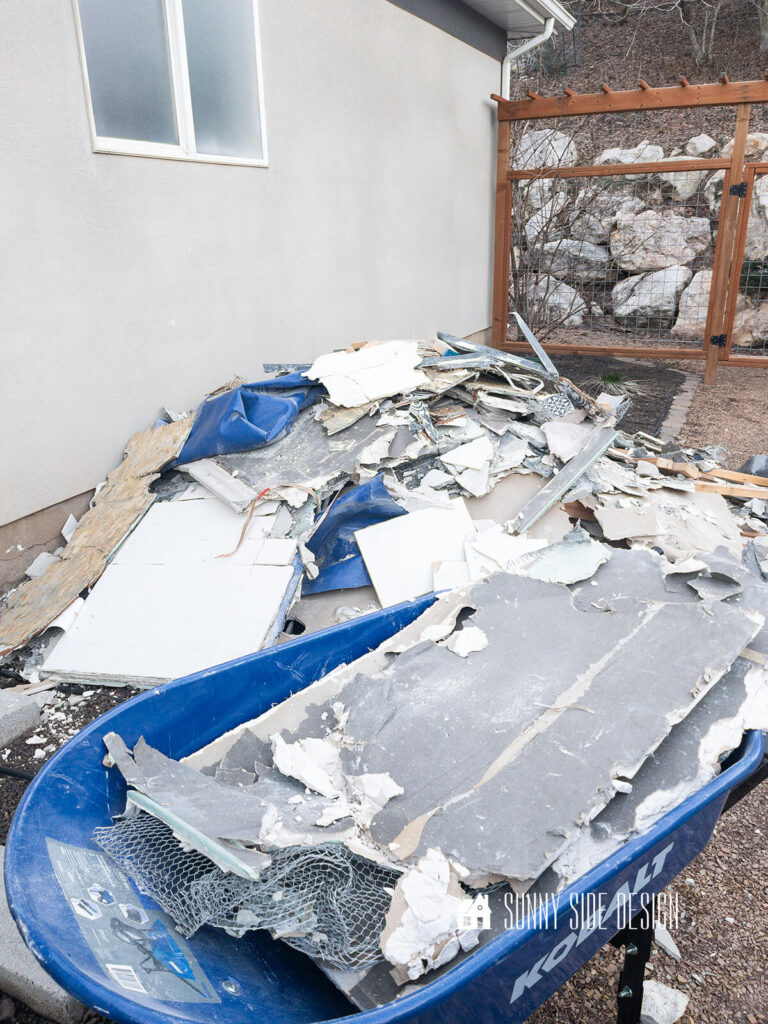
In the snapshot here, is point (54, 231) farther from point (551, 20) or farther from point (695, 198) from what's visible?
point (695, 198)

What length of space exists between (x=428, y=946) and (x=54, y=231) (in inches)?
153

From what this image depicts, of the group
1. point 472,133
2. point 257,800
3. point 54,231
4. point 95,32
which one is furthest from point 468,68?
point 257,800

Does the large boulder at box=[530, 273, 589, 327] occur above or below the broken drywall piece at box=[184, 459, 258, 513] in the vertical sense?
above

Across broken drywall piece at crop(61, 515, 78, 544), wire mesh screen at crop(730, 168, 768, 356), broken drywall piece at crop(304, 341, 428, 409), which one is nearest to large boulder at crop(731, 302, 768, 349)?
wire mesh screen at crop(730, 168, 768, 356)

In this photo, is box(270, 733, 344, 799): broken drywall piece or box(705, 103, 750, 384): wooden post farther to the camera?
box(705, 103, 750, 384): wooden post

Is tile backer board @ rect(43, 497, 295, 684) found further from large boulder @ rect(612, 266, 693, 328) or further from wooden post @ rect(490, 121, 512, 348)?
large boulder @ rect(612, 266, 693, 328)

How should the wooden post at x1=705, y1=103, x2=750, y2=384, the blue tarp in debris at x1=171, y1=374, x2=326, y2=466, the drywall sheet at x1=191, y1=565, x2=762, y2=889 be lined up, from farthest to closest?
the wooden post at x1=705, y1=103, x2=750, y2=384 < the blue tarp in debris at x1=171, y1=374, x2=326, y2=466 < the drywall sheet at x1=191, y1=565, x2=762, y2=889

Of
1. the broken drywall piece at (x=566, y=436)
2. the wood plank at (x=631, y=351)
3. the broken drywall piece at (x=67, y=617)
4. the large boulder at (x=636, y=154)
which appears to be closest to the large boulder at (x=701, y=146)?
the large boulder at (x=636, y=154)

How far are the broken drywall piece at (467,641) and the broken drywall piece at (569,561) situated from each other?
0.34 metres

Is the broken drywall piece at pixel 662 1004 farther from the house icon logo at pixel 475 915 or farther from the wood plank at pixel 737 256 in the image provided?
the wood plank at pixel 737 256

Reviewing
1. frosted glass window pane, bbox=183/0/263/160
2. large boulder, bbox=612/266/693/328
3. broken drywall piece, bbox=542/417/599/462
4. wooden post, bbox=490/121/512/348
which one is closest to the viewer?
broken drywall piece, bbox=542/417/599/462

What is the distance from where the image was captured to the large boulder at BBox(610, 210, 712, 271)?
1075 cm

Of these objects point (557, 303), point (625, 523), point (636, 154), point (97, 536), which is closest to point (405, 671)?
point (625, 523)

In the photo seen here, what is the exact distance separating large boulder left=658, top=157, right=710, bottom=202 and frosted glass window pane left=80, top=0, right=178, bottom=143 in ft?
29.6
